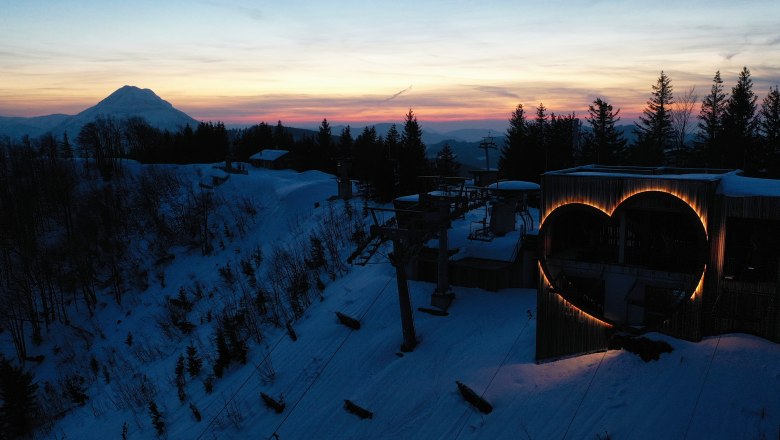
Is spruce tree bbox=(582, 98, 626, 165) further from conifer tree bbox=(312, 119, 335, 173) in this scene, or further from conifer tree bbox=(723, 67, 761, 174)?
conifer tree bbox=(312, 119, 335, 173)

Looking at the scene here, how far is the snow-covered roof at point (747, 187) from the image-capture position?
14.3 metres

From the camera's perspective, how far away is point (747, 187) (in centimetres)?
1479

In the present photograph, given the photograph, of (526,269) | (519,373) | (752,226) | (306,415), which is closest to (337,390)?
(306,415)

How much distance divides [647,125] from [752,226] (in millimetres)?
45864

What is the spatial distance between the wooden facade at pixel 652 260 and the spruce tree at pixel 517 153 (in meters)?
26.1

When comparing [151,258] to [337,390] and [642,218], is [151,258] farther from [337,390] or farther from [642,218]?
[642,218]

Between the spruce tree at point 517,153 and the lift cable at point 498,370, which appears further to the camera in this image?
the spruce tree at point 517,153

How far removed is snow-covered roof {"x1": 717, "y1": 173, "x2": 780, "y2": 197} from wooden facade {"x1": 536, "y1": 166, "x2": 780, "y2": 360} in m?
0.13

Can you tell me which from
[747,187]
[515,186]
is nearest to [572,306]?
[747,187]

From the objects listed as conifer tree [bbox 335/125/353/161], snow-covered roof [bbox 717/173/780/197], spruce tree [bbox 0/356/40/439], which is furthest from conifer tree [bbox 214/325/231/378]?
conifer tree [bbox 335/125/353/161]

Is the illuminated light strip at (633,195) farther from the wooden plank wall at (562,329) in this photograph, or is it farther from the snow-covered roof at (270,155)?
the snow-covered roof at (270,155)

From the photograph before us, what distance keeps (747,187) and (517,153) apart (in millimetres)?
35659

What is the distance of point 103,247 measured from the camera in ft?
163

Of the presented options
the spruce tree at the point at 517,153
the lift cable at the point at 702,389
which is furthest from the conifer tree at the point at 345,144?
the lift cable at the point at 702,389
